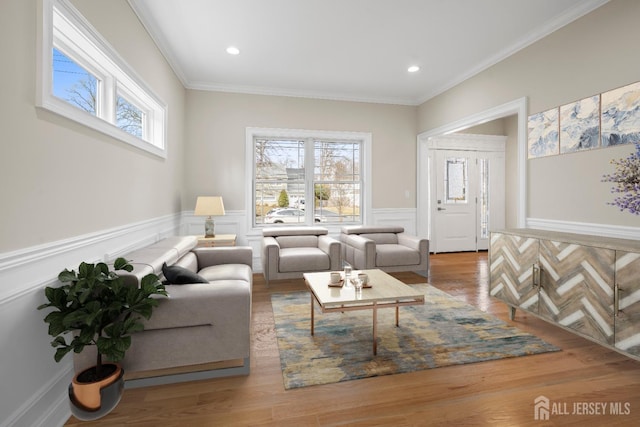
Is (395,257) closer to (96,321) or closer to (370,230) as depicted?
(370,230)

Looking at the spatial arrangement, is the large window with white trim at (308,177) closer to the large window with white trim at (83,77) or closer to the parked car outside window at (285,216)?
the parked car outside window at (285,216)

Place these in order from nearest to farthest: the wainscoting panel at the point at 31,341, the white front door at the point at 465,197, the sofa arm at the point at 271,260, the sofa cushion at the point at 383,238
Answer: the wainscoting panel at the point at 31,341 → the sofa arm at the point at 271,260 → the sofa cushion at the point at 383,238 → the white front door at the point at 465,197

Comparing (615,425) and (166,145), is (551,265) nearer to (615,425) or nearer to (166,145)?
(615,425)

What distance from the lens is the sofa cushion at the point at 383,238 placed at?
4.81m

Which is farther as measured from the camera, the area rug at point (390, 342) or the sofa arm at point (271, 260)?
the sofa arm at point (271, 260)

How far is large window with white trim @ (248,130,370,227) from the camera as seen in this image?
5.19 metres

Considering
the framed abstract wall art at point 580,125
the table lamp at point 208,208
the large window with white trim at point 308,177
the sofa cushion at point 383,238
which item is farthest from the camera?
the large window with white trim at point 308,177

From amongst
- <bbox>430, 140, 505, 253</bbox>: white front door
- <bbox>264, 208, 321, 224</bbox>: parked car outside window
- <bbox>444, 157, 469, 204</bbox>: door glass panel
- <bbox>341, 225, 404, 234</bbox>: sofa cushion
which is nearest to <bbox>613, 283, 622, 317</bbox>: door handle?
<bbox>341, 225, 404, 234</bbox>: sofa cushion

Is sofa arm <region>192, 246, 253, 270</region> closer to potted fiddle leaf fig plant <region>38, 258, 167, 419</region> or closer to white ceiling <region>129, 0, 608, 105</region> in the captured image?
potted fiddle leaf fig plant <region>38, 258, 167, 419</region>

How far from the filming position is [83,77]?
7.36 feet

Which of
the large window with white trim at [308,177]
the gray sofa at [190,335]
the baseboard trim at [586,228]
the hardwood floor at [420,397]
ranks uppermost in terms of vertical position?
Result: the large window with white trim at [308,177]

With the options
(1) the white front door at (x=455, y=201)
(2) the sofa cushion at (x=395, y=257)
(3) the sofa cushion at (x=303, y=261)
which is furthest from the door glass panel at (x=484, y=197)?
(3) the sofa cushion at (x=303, y=261)

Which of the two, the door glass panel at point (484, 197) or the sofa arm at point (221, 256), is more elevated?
the door glass panel at point (484, 197)

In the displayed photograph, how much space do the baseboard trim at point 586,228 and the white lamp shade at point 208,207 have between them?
3779 mm
